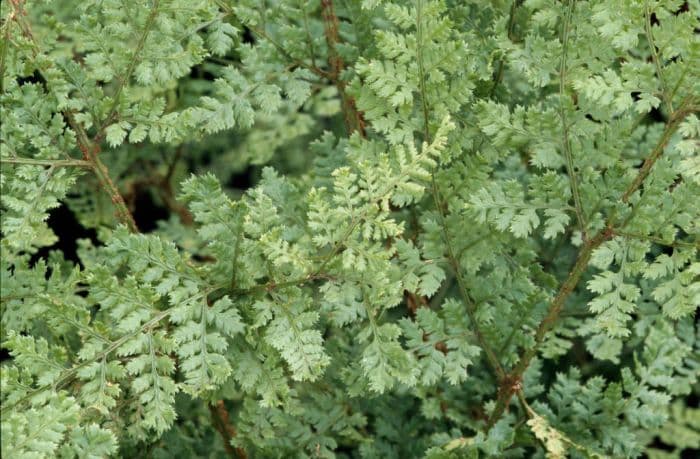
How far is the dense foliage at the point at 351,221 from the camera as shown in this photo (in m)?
1.33

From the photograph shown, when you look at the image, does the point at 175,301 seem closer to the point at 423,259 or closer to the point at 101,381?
the point at 101,381

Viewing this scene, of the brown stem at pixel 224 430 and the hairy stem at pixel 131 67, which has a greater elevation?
the hairy stem at pixel 131 67

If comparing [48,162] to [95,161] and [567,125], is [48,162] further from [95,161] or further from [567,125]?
[567,125]

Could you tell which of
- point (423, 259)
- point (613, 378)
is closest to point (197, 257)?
point (423, 259)

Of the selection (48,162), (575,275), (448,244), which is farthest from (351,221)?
(48,162)

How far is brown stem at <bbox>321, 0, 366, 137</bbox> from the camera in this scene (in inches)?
64.1

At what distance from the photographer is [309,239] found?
1498 mm

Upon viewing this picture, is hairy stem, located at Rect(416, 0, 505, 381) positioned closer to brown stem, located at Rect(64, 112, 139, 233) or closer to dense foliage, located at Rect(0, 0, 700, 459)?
dense foliage, located at Rect(0, 0, 700, 459)

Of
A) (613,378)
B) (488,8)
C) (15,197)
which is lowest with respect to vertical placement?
(613,378)

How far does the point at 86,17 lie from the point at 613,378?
1.58 m

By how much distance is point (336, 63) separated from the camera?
1645 millimetres

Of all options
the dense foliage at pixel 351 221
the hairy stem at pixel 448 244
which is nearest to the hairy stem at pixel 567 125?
the dense foliage at pixel 351 221

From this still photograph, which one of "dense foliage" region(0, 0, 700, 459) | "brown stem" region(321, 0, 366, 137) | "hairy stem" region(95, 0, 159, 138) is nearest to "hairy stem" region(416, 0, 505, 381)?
"dense foliage" region(0, 0, 700, 459)

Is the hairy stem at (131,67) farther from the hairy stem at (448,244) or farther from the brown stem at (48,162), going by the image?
the hairy stem at (448,244)
